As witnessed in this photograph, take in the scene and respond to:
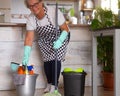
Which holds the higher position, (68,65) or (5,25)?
(5,25)

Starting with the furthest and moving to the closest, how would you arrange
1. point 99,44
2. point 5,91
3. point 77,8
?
1. point 77,8
2. point 99,44
3. point 5,91

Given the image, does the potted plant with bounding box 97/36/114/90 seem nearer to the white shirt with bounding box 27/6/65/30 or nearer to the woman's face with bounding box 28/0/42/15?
the white shirt with bounding box 27/6/65/30

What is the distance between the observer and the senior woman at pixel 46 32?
2.58 m

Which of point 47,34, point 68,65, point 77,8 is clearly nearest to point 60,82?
point 68,65

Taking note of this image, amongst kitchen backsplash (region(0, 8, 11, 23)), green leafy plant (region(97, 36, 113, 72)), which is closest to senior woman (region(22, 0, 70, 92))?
green leafy plant (region(97, 36, 113, 72))

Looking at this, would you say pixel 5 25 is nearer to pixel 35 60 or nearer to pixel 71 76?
pixel 35 60

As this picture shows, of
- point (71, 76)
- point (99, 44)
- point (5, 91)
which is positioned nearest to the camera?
point (71, 76)

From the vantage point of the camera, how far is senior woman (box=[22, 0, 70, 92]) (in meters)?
2.58

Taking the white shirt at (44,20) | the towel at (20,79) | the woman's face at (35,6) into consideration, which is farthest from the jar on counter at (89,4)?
the towel at (20,79)

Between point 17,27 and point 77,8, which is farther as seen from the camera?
point 77,8

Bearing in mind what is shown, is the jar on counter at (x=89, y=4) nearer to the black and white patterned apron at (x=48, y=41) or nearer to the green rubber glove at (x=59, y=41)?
the black and white patterned apron at (x=48, y=41)

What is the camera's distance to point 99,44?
338 centimetres

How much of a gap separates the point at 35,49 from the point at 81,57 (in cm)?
58

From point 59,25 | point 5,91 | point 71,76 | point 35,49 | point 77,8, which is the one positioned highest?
point 77,8
